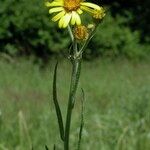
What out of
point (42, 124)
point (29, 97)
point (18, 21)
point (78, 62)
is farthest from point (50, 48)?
point (78, 62)

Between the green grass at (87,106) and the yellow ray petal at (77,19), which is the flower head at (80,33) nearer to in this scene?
the yellow ray petal at (77,19)

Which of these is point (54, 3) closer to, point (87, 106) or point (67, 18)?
point (67, 18)

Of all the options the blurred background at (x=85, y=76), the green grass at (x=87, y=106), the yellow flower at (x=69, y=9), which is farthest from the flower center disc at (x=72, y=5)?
the blurred background at (x=85, y=76)

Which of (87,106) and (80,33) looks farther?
(87,106)

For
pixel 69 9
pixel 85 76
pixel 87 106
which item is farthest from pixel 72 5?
pixel 85 76

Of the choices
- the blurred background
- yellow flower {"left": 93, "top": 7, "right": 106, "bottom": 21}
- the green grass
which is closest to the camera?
yellow flower {"left": 93, "top": 7, "right": 106, "bottom": 21}

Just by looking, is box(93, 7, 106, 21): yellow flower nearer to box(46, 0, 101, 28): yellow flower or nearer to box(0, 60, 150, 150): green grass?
box(46, 0, 101, 28): yellow flower

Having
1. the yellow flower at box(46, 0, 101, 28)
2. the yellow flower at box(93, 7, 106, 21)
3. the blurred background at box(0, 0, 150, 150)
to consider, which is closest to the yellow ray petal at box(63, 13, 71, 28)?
the yellow flower at box(46, 0, 101, 28)
